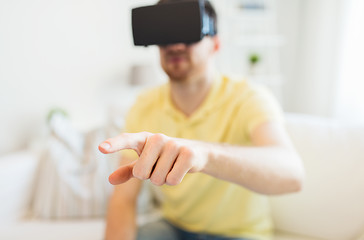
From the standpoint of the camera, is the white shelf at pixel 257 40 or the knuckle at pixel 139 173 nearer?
the knuckle at pixel 139 173

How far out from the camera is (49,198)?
1.11 meters

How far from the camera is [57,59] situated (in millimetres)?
1619

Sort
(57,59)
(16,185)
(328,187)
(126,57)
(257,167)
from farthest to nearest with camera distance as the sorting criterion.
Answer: (126,57), (57,59), (16,185), (328,187), (257,167)

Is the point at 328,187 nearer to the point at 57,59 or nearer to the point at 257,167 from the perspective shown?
the point at 257,167

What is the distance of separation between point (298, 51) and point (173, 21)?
2.71 metres

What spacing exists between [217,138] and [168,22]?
0.47 m

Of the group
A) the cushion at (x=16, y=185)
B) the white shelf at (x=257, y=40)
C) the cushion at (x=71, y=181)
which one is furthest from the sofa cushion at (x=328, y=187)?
the white shelf at (x=257, y=40)

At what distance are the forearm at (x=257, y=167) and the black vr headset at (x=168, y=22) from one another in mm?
178

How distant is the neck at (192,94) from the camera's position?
0.85 metres

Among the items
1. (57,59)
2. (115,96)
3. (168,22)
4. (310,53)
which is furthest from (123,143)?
(310,53)

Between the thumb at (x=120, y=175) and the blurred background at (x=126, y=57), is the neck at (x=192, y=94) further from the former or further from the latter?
the blurred background at (x=126, y=57)

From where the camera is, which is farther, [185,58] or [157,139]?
[185,58]

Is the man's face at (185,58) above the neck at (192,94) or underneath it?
above

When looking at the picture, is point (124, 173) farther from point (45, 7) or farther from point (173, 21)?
point (45, 7)
